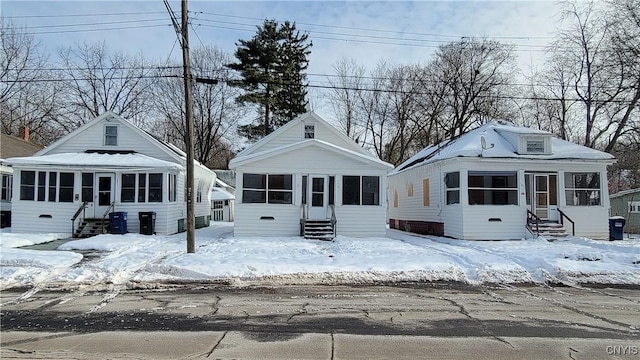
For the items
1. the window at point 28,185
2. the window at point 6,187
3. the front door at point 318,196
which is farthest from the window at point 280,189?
the window at point 6,187

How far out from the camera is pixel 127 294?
941 cm

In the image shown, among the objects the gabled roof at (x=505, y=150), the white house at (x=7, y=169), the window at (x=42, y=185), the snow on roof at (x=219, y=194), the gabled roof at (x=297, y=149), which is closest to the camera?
the gabled roof at (x=505, y=150)

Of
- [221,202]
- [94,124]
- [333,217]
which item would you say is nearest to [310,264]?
[333,217]

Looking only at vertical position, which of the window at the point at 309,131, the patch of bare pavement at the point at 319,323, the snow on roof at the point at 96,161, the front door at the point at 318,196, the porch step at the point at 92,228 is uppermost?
the window at the point at 309,131

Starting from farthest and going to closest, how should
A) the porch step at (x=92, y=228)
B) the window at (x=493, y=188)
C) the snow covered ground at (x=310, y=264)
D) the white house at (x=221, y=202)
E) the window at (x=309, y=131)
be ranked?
the white house at (x=221, y=202) < the window at (x=309, y=131) < the porch step at (x=92, y=228) < the window at (x=493, y=188) < the snow covered ground at (x=310, y=264)

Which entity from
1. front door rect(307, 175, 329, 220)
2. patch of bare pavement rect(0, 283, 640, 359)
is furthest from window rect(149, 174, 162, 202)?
patch of bare pavement rect(0, 283, 640, 359)

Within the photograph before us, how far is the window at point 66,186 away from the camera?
2033 cm

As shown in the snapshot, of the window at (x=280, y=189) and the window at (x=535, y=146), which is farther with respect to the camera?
the window at (x=280, y=189)

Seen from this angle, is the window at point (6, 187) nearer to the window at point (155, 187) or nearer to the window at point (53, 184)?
the window at point (53, 184)

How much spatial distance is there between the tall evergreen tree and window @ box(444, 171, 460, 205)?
2191 cm

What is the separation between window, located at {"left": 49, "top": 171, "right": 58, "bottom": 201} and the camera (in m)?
20.3

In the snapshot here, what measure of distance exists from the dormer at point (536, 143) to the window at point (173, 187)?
16.2 metres

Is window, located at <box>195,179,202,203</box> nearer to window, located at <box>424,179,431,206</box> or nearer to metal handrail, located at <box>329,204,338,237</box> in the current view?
metal handrail, located at <box>329,204,338,237</box>

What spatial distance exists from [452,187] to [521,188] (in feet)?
9.45
